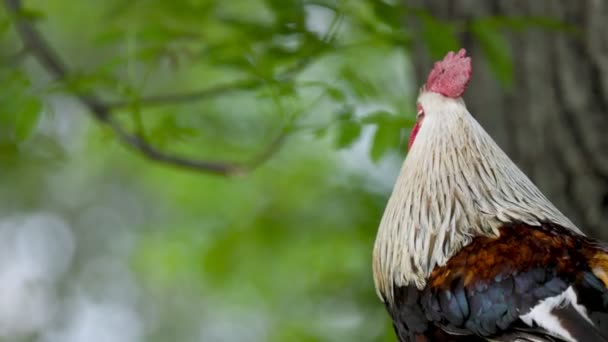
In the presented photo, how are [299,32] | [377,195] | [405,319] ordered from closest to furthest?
[405,319], [299,32], [377,195]

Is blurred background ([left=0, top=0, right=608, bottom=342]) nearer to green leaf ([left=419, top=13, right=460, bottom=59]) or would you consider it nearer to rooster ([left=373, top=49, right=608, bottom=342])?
green leaf ([left=419, top=13, right=460, bottom=59])

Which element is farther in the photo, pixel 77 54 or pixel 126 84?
pixel 77 54

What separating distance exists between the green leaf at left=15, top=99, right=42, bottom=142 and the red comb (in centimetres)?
126

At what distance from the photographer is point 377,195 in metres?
3.83

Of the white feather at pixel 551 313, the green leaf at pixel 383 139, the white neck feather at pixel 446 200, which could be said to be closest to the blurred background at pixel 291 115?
the green leaf at pixel 383 139

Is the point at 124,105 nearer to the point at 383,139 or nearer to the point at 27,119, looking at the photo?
the point at 27,119

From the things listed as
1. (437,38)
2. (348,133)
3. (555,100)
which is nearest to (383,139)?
(348,133)

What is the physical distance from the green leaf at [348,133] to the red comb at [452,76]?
434mm

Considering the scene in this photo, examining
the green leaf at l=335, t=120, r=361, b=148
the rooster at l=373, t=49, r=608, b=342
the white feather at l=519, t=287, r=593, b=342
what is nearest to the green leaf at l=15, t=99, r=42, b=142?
the green leaf at l=335, t=120, r=361, b=148

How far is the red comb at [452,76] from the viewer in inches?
87.4

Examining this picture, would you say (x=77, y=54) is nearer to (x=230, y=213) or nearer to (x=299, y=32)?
(x=230, y=213)

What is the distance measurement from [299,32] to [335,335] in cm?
162

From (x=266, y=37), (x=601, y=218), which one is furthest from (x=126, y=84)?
(x=601, y=218)

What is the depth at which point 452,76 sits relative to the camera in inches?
87.7
